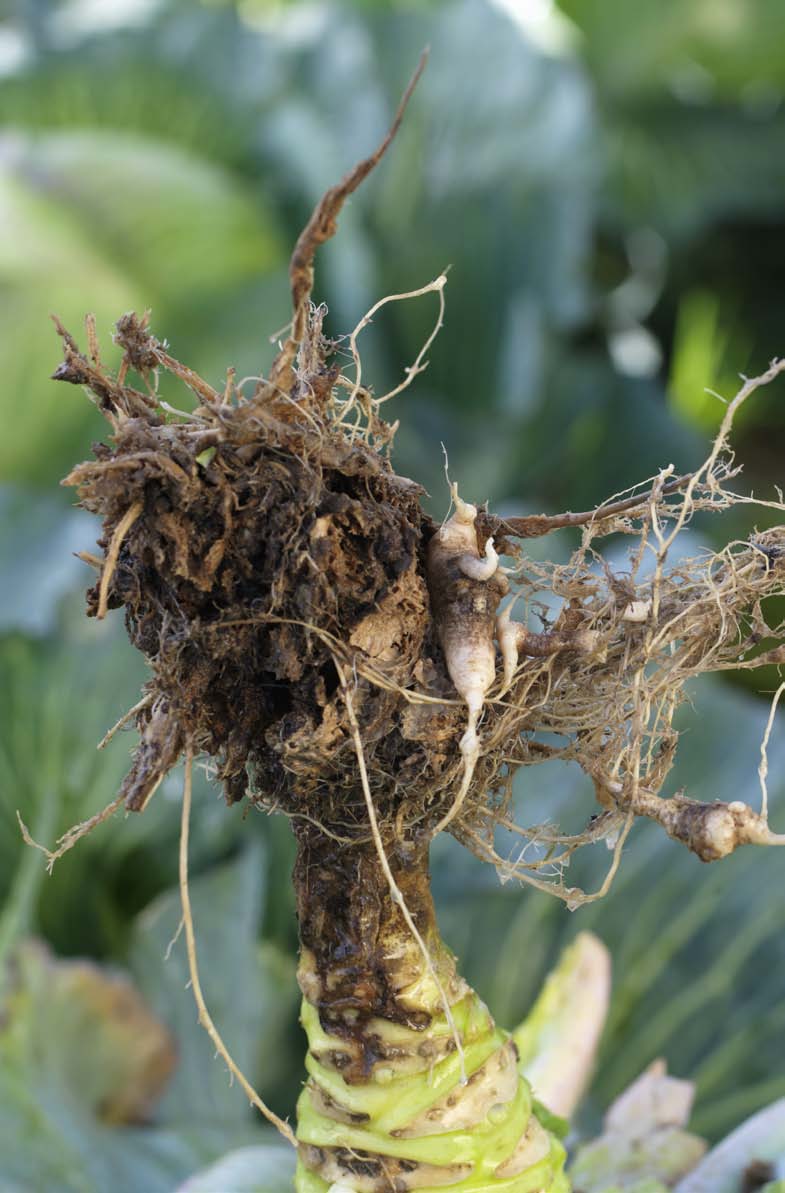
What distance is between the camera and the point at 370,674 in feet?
1.22

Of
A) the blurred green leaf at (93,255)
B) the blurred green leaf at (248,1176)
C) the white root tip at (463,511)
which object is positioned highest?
the blurred green leaf at (93,255)

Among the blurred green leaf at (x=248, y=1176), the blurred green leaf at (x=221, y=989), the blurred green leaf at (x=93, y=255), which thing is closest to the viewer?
the blurred green leaf at (x=248, y=1176)

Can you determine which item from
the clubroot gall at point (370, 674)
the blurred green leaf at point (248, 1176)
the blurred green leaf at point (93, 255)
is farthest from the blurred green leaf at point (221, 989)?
the blurred green leaf at point (93, 255)

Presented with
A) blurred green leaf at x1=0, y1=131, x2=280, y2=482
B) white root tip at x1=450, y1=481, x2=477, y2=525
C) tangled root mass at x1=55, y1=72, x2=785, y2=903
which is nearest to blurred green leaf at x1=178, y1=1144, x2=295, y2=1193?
tangled root mass at x1=55, y1=72, x2=785, y2=903

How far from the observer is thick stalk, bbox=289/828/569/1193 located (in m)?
0.41

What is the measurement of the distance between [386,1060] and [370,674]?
0.15 meters

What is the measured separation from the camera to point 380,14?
70.4 inches

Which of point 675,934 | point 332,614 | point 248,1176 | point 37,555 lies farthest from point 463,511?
point 37,555

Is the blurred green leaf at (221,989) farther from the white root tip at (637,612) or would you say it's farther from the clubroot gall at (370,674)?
the white root tip at (637,612)

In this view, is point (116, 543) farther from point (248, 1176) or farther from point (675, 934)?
point (675, 934)

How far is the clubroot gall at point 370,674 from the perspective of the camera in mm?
359

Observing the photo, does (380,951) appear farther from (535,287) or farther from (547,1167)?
(535,287)

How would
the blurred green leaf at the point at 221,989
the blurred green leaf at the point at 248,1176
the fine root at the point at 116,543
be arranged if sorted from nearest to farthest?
the fine root at the point at 116,543, the blurred green leaf at the point at 248,1176, the blurred green leaf at the point at 221,989

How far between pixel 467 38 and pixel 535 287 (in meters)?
0.41
